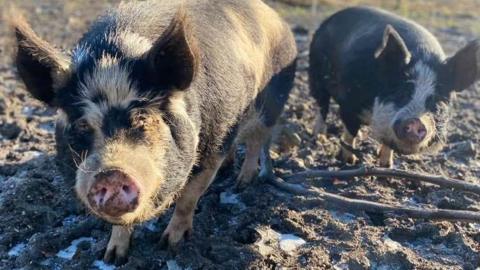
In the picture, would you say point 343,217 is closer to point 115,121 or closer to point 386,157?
point 386,157

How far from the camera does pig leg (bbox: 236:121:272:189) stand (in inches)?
188

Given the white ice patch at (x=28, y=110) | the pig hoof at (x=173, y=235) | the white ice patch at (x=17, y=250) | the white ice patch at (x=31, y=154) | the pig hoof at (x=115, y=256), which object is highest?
the pig hoof at (x=173, y=235)

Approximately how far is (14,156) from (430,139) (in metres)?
3.16

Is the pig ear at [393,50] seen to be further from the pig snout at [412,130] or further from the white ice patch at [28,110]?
the white ice patch at [28,110]

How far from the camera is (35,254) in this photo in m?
3.68

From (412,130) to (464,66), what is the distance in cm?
82

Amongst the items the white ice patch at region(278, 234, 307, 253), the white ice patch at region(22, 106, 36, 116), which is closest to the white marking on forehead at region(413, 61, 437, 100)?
the white ice patch at region(278, 234, 307, 253)

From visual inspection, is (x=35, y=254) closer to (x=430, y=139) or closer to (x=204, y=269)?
(x=204, y=269)

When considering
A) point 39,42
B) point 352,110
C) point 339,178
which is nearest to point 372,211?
point 339,178

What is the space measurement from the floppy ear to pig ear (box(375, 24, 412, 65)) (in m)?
2.72

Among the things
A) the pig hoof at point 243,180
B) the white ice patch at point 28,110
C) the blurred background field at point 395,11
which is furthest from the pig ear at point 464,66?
the blurred background field at point 395,11

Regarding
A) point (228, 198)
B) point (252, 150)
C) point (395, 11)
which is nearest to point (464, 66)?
point (252, 150)

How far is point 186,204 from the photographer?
149 inches

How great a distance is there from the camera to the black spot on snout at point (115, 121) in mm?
2814
